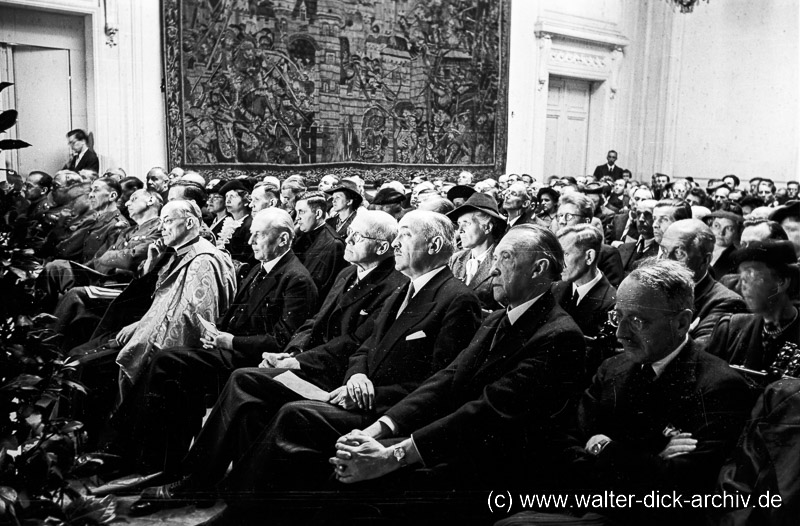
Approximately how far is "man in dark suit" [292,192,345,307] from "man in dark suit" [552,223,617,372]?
1.35m

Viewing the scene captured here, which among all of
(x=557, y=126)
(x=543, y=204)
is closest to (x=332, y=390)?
(x=543, y=204)

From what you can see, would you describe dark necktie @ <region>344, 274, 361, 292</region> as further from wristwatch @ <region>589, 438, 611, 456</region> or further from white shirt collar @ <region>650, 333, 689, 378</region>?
white shirt collar @ <region>650, 333, 689, 378</region>

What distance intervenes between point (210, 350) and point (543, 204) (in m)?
6.66

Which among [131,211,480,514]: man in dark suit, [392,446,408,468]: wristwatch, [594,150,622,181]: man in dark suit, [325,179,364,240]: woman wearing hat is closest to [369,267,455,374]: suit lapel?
[131,211,480,514]: man in dark suit

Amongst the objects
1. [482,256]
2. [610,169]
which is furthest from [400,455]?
[610,169]

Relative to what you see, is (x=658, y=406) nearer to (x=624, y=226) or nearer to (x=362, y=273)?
(x=362, y=273)

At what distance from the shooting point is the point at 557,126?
1878 centimetres

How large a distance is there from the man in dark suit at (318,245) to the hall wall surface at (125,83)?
5.44 m

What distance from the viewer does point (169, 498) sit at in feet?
12.7

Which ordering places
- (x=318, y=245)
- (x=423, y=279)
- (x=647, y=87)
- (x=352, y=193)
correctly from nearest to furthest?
(x=423, y=279), (x=318, y=245), (x=352, y=193), (x=647, y=87)

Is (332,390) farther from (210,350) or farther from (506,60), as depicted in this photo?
(506,60)

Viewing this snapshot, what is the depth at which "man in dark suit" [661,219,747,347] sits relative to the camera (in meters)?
3.41

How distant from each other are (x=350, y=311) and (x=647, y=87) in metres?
16.4

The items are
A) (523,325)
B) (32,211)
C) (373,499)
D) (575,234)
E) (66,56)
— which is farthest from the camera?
(66,56)
